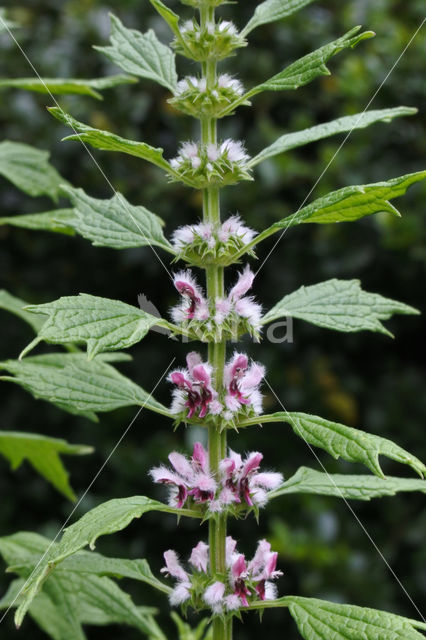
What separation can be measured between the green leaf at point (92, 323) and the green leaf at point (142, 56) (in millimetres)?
424

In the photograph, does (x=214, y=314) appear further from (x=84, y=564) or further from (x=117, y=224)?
(x=84, y=564)

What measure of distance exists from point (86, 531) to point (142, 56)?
76cm

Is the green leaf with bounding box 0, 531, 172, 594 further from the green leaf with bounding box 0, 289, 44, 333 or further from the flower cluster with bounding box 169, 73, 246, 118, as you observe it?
the flower cluster with bounding box 169, 73, 246, 118

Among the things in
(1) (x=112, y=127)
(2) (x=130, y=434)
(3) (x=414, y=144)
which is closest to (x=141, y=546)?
(2) (x=130, y=434)

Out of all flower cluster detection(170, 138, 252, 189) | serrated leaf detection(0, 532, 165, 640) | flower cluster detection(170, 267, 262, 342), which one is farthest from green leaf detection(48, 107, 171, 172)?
serrated leaf detection(0, 532, 165, 640)

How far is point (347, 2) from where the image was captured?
3.24 m

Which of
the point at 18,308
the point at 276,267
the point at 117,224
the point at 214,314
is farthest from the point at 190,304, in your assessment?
the point at 276,267

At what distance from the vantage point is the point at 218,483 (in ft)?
3.63

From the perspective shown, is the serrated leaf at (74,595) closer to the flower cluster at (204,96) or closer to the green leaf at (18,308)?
the green leaf at (18,308)

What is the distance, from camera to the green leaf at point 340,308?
1194 millimetres

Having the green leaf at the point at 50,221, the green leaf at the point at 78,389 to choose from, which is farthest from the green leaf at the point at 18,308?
the green leaf at the point at 78,389

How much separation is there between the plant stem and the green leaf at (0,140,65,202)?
0.54m

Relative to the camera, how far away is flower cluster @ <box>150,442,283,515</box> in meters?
1.09

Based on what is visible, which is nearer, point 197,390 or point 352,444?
point 352,444
